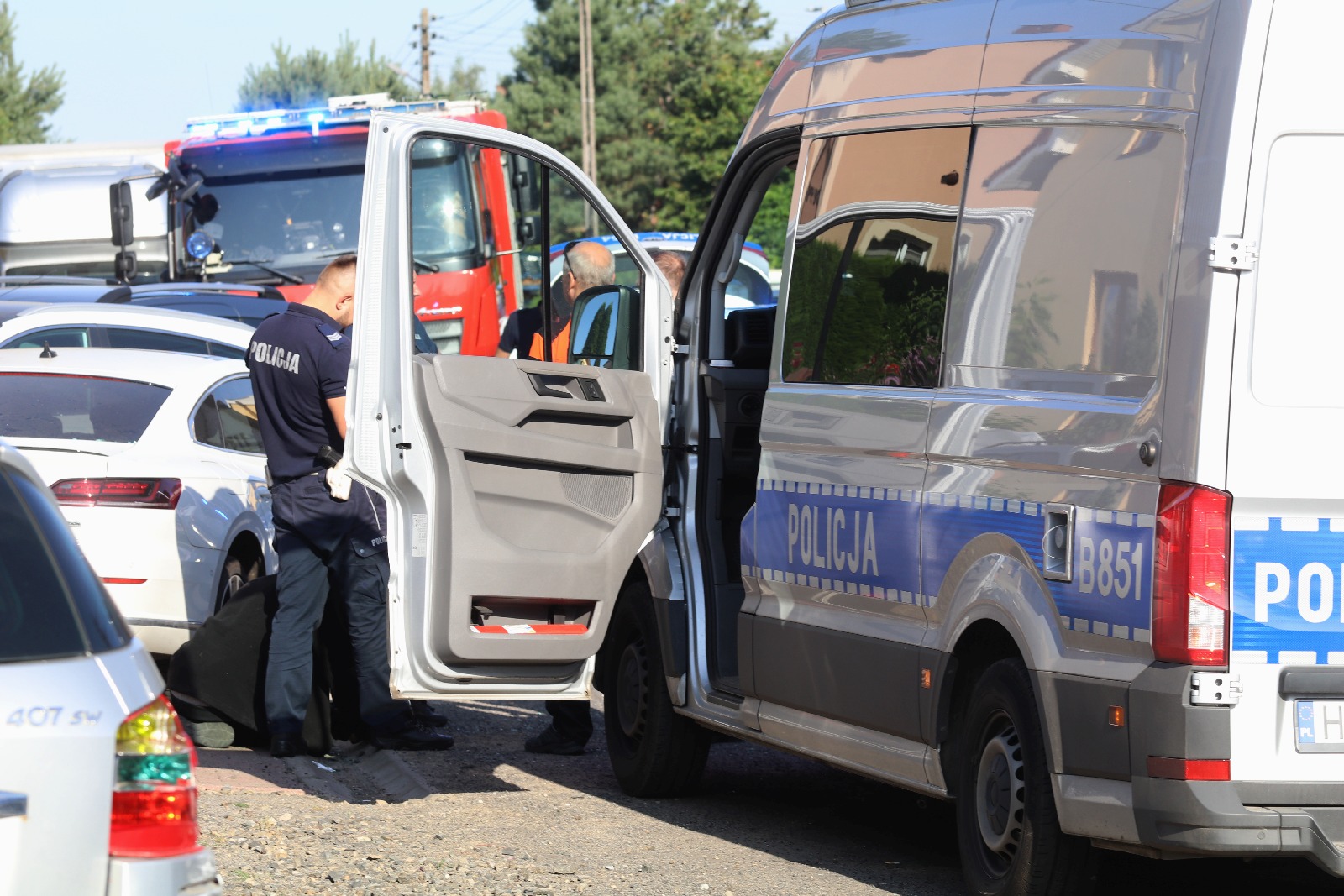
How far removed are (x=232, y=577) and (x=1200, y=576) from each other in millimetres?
5770

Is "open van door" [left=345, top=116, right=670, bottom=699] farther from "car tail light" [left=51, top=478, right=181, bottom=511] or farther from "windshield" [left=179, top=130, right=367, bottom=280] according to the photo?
"windshield" [left=179, top=130, right=367, bottom=280]

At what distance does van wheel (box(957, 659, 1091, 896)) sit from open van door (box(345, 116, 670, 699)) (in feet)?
5.66

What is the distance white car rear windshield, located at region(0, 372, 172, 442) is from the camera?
915cm

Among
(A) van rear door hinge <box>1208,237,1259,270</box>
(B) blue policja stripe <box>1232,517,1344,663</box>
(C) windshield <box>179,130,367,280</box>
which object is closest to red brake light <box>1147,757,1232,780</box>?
(B) blue policja stripe <box>1232,517,1344,663</box>

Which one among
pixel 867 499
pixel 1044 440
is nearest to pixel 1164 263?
pixel 1044 440

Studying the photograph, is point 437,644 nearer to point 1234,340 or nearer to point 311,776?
point 311,776

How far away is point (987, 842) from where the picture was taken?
563cm

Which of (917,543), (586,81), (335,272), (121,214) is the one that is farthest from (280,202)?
(586,81)

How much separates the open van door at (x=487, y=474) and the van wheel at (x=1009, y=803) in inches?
67.9

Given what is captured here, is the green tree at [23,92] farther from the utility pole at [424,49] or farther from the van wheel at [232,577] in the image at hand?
the van wheel at [232,577]

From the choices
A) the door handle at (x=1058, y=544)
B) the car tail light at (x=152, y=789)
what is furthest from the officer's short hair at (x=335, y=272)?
the car tail light at (x=152, y=789)

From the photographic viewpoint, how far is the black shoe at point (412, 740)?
8367mm

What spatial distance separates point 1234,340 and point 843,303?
1.87 metres

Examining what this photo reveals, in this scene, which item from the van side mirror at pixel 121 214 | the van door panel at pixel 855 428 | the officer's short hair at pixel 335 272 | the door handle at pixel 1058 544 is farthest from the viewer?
the van side mirror at pixel 121 214
